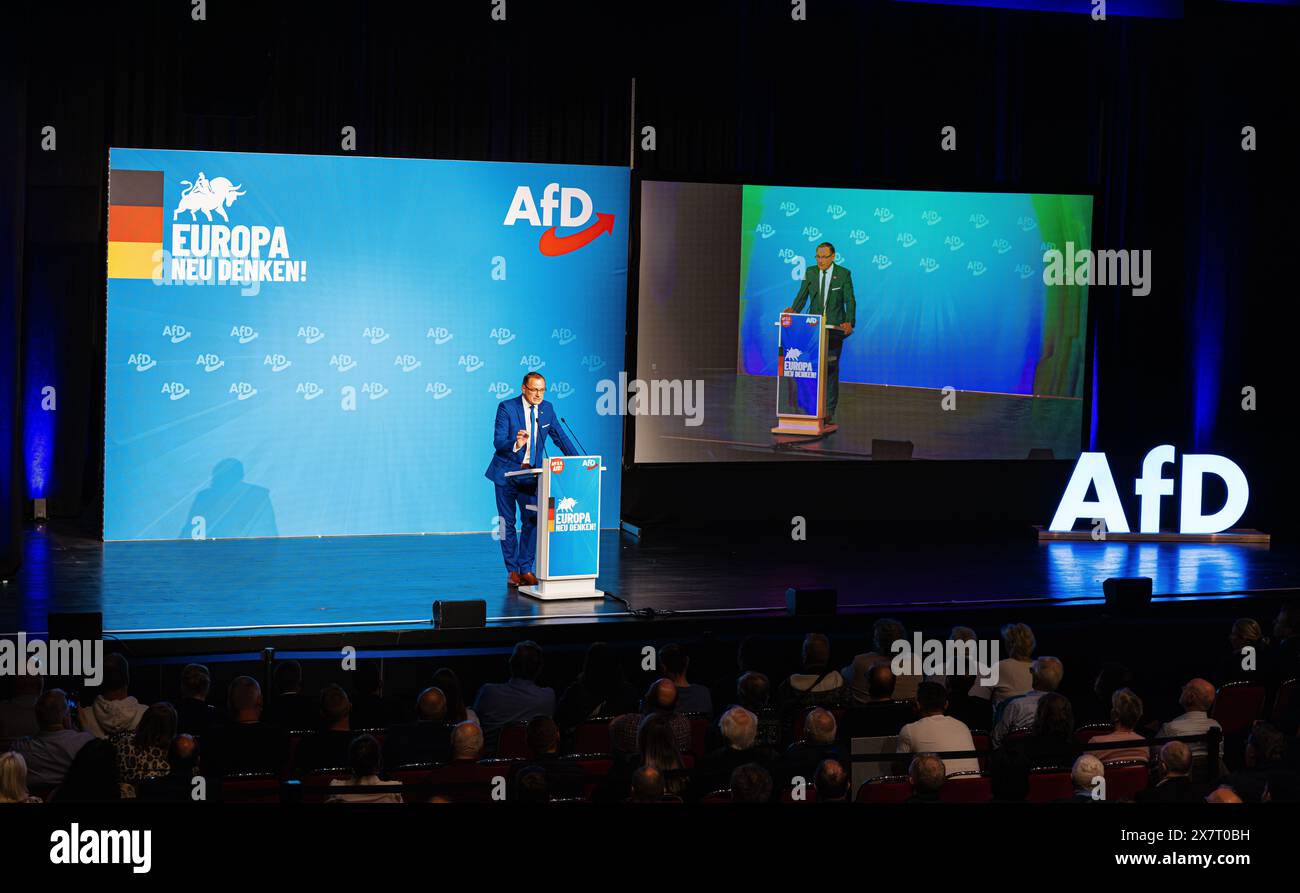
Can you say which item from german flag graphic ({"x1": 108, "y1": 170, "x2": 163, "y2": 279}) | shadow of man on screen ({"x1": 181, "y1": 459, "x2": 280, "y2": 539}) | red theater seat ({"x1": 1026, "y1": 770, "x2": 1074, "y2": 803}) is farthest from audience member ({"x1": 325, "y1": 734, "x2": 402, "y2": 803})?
german flag graphic ({"x1": 108, "y1": 170, "x2": 163, "y2": 279})

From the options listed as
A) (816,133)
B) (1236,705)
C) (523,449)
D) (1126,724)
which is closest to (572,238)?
(816,133)

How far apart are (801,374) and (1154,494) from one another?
9.62ft

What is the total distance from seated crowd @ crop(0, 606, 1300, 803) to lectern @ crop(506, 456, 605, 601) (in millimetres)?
1891

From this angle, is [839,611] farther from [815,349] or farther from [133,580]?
[133,580]

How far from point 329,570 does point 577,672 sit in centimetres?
248

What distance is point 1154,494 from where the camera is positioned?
12.1 meters

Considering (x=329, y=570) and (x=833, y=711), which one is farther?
(x=329, y=570)

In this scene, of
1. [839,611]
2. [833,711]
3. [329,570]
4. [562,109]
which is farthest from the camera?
[562,109]

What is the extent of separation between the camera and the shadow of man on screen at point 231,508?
11.3m

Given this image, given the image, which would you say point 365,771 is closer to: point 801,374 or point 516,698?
point 516,698

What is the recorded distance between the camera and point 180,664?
26.5 ft

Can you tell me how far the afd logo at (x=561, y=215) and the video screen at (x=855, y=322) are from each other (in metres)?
0.44

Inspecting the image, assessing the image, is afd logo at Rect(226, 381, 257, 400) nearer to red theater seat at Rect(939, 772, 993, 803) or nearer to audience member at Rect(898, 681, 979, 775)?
audience member at Rect(898, 681, 979, 775)
